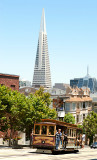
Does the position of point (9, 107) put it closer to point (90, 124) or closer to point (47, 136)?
point (47, 136)

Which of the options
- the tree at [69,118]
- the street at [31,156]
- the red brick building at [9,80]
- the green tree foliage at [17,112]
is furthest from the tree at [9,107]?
the tree at [69,118]

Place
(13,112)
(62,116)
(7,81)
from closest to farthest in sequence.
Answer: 1. (13,112)
2. (7,81)
3. (62,116)

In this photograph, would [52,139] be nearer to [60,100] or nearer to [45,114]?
[45,114]

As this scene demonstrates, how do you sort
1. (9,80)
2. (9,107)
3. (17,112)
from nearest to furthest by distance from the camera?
(9,107), (17,112), (9,80)

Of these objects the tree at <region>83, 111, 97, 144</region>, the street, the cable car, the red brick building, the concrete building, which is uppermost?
the red brick building

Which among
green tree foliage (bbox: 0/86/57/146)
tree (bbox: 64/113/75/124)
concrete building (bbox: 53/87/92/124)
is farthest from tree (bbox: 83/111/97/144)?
green tree foliage (bbox: 0/86/57/146)

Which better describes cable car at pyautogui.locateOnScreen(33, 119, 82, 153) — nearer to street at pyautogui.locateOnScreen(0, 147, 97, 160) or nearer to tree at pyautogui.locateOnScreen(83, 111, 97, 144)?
street at pyautogui.locateOnScreen(0, 147, 97, 160)

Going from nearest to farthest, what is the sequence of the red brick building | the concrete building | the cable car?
1. the cable car
2. the red brick building
3. the concrete building

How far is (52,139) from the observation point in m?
25.7

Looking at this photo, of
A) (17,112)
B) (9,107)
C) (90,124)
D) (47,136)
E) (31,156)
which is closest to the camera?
(31,156)

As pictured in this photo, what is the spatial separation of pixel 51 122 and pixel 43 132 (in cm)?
108

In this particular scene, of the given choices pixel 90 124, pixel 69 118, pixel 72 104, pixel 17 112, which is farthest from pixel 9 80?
pixel 90 124

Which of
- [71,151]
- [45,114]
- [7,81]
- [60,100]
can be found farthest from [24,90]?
[71,151]

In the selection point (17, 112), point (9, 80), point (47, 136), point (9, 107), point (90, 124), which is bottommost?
point (47, 136)
